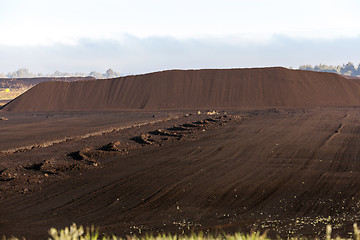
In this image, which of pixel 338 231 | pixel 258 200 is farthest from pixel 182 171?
pixel 338 231

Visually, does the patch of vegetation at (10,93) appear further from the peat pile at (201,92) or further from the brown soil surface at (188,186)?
the brown soil surface at (188,186)

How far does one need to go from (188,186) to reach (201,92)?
49057 mm

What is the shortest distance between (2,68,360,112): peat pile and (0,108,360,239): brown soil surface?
35.8 metres

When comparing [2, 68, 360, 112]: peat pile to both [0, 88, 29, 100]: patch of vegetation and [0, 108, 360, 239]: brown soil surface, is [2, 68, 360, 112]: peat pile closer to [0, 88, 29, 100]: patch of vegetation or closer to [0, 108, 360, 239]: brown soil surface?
[0, 108, 360, 239]: brown soil surface

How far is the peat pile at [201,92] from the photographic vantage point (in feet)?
188

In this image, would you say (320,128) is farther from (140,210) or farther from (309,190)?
(140,210)

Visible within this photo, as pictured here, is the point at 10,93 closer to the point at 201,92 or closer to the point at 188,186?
the point at 201,92

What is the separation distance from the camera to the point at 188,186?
12.7 metres

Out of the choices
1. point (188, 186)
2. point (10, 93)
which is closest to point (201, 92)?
point (188, 186)

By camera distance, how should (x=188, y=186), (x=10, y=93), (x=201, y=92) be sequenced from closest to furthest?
(x=188, y=186)
(x=201, y=92)
(x=10, y=93)

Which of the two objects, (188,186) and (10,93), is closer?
(188,186)

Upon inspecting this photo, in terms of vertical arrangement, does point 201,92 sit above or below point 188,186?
above

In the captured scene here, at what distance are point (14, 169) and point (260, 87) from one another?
4787cm

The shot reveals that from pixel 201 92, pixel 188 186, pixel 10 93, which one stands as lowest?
pixel 188 186
